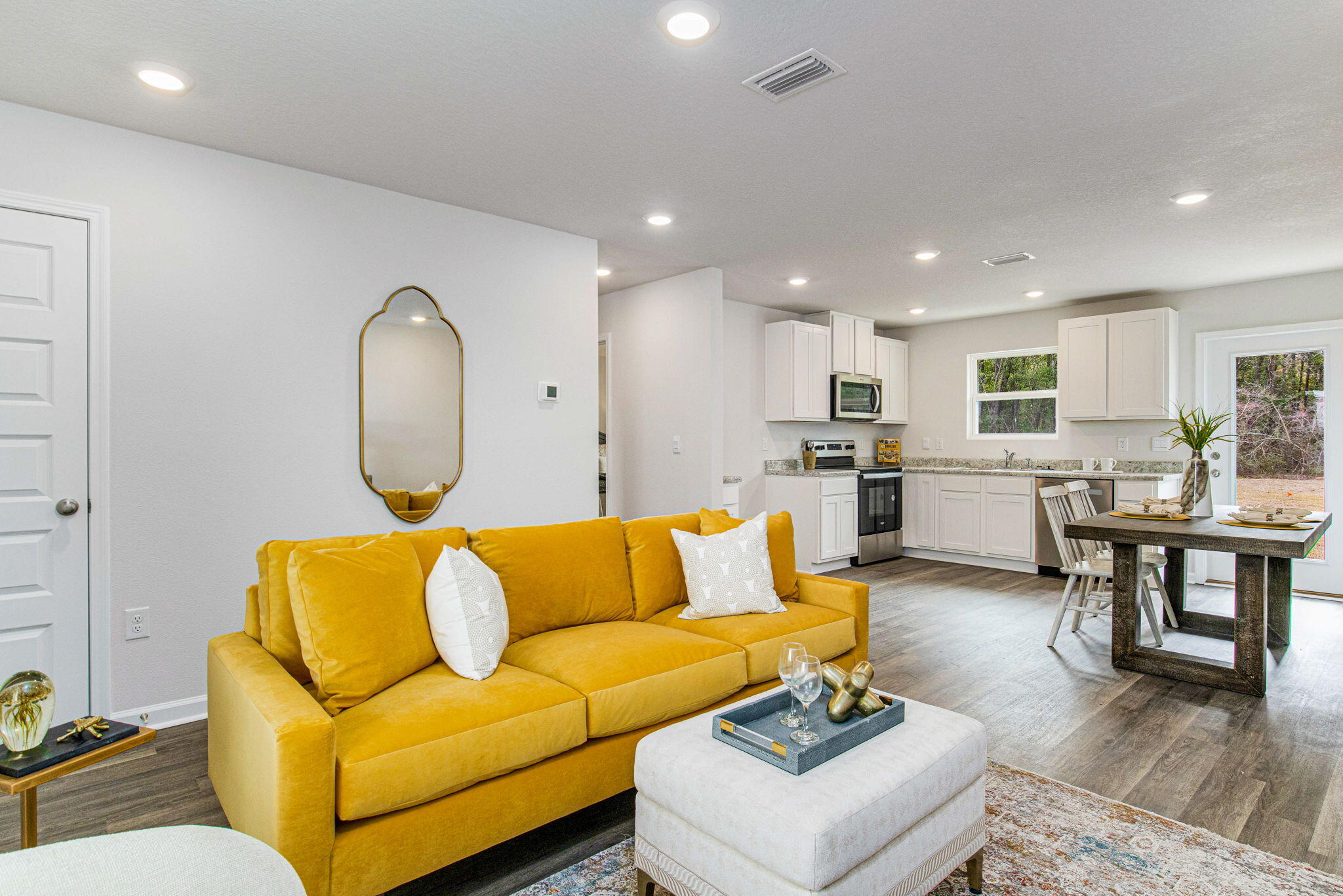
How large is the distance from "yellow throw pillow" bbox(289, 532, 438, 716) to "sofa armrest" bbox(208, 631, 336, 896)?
4.7 inches

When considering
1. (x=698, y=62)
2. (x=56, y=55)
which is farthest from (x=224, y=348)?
(x=698, y=62)

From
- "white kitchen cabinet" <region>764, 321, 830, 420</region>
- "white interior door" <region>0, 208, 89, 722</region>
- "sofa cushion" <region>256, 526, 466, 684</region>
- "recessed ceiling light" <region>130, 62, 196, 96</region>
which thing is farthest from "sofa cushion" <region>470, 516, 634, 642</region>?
"white kitchen cabinet" <region>764, 321, 830, 420</region>

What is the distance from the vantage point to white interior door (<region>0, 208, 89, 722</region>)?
2.65 m

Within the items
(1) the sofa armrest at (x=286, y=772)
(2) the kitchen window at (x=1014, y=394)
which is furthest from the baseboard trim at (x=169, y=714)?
(2) the kitchen window at (x=1014, y=394)

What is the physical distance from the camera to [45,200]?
2.70 m

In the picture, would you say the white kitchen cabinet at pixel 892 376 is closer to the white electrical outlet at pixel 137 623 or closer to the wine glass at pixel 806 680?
the wine glass at pixel 806 680

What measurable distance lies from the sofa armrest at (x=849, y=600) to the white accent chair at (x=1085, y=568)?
156cm

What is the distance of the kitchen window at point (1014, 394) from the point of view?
665cm

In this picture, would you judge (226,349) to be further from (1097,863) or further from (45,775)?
(1097,863)

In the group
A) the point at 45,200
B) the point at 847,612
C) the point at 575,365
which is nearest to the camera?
the point at 45,200

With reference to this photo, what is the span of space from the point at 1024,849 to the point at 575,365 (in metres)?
3.22

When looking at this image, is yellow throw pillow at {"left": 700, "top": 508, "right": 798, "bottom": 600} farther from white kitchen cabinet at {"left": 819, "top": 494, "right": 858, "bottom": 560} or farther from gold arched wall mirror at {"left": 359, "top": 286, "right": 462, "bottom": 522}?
white kitchen cabinet at {"left": 819, "top": 494, "right": 858, "bottom": 560}

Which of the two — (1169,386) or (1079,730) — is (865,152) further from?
(1169,386)

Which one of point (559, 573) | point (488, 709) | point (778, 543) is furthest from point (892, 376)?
point (488, 709)
